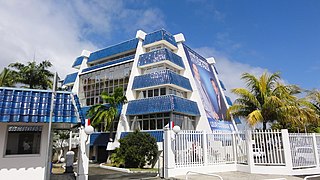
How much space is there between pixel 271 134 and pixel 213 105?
1720cm

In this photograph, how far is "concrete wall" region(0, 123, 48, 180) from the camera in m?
9.62

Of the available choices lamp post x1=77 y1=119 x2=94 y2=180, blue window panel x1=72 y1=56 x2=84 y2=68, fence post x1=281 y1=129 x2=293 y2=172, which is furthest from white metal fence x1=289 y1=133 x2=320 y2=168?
blue window panel x1=72 y1=56 x2=84 y2=68

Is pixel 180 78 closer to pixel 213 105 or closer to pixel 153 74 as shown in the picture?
pixel 153 74

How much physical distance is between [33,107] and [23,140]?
164cm

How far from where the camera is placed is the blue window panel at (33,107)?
9.26 meters

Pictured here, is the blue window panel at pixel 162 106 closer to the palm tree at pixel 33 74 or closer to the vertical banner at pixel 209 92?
the vertical banner at pixel 209 92

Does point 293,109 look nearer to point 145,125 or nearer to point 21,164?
point 21,164

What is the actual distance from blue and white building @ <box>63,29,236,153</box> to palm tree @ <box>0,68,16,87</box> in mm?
9733

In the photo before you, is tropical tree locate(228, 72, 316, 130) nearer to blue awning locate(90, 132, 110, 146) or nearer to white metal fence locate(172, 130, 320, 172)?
white metal fence locate(172, 130, 320, 172)

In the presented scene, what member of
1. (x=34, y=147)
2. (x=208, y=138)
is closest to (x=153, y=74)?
(x=208, y=138)

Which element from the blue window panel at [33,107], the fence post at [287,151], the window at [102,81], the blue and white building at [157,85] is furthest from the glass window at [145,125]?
the blue window panel at [33,107]

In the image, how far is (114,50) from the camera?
115ft

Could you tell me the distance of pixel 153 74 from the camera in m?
28.6

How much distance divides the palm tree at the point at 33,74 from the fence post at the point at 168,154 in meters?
21.7
